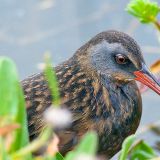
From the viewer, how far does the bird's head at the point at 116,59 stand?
3961 millimetres

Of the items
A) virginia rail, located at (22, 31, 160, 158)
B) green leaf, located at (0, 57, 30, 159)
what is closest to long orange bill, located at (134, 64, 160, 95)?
virginia rail, located at (22, 31, 160, 158)

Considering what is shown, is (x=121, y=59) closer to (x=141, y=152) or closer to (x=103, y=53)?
(x=103, y=53)

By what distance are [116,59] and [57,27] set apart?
7.77 feet

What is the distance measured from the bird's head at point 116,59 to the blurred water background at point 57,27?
1460 millimetres

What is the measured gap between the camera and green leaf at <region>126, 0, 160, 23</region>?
334 cm

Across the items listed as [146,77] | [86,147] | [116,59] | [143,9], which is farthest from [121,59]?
[86,147]

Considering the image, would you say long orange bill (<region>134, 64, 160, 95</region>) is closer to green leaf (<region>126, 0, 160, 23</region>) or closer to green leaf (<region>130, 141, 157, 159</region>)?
green leaf (<region>126, 0, 160, 23</region>)

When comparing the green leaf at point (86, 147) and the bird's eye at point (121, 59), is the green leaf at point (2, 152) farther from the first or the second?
the bird's eye at point (121, 59)

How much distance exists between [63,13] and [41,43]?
0.50 metres

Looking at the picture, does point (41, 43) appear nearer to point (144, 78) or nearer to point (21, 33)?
point (21, 33)

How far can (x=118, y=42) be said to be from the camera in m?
3.96

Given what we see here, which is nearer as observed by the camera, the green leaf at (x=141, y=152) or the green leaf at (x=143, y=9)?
the green leaf at (x=141, y=152)

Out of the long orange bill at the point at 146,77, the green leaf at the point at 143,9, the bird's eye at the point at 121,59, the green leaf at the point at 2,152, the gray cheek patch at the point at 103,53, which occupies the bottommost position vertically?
the green leaf at the point at 2,152

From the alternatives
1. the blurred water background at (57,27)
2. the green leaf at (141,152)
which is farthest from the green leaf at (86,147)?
the blurred water background at (57,27)
